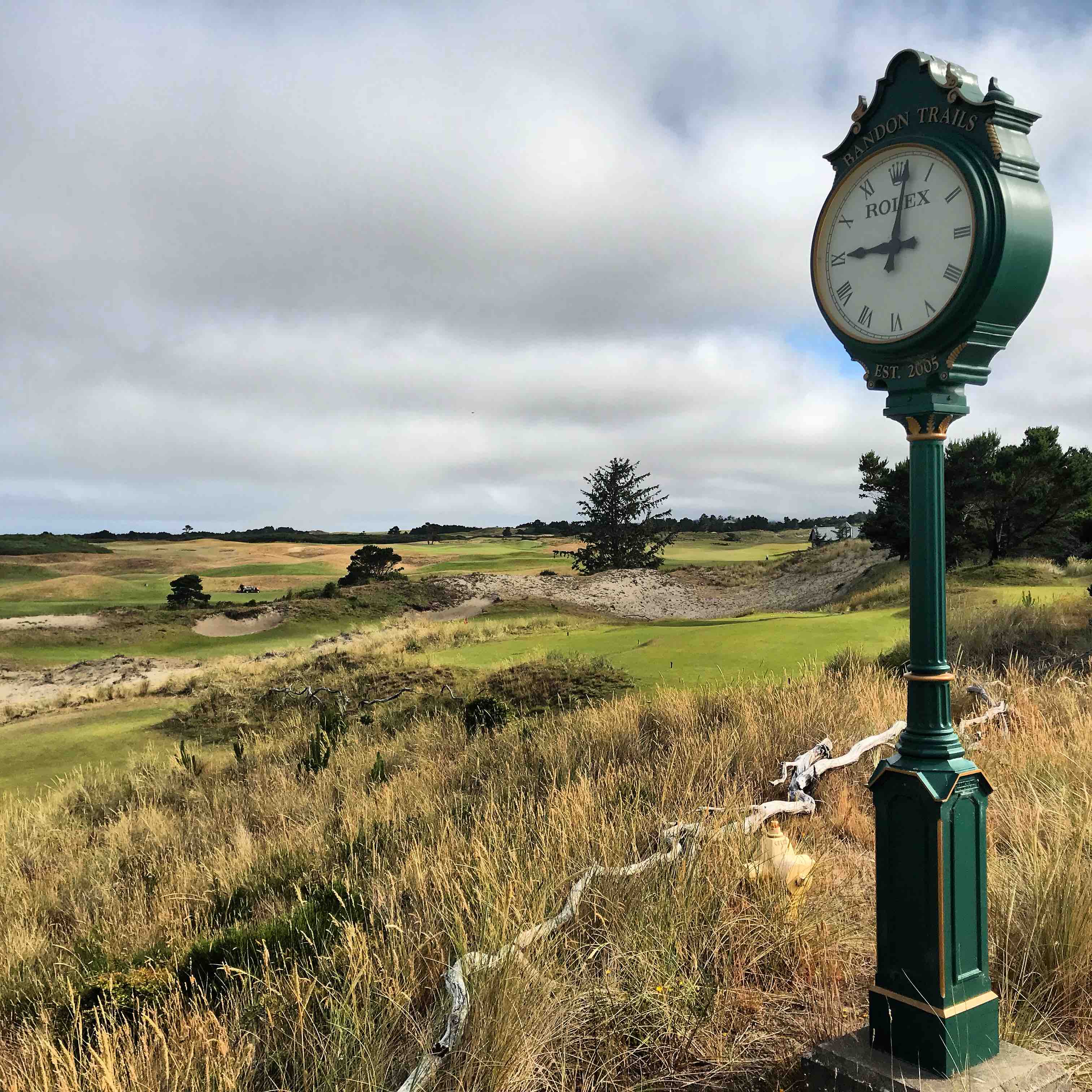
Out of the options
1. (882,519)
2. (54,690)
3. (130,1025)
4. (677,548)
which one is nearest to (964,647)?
(130,1025)

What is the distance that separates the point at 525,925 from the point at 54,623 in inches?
1352

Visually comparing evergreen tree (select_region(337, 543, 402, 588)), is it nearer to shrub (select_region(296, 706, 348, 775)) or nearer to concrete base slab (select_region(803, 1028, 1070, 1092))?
shrub (select_region(296, 706, 348, 775))

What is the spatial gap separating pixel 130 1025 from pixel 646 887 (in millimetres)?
2377

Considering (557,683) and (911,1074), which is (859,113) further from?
(557,683)

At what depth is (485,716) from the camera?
33.7ft

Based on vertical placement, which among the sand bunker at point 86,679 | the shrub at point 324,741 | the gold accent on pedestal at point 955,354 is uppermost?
the gold accent on pedestal at point 955,354

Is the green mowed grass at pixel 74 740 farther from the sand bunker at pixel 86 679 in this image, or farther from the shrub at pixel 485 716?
the shrub at pixel 485 716

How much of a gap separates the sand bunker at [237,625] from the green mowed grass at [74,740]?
14290 millimetres

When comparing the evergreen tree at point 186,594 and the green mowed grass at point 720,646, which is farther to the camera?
the evergreen tree at point 186,594

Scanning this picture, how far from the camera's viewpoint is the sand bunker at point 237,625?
3238 centimetres

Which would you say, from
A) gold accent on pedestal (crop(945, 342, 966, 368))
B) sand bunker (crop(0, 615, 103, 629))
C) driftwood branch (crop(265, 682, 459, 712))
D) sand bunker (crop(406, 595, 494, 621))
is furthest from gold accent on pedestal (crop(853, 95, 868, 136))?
sand bunker (crop(0, 615, 103, 629))

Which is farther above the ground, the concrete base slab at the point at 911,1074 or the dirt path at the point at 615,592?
the concrete base slab at the point at 911,1074

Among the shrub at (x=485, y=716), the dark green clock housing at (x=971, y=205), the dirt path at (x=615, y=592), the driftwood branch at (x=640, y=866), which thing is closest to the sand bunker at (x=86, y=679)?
the shrub at (x=485, y=716)

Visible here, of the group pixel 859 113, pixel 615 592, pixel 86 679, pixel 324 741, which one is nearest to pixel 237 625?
pixel 86 679
